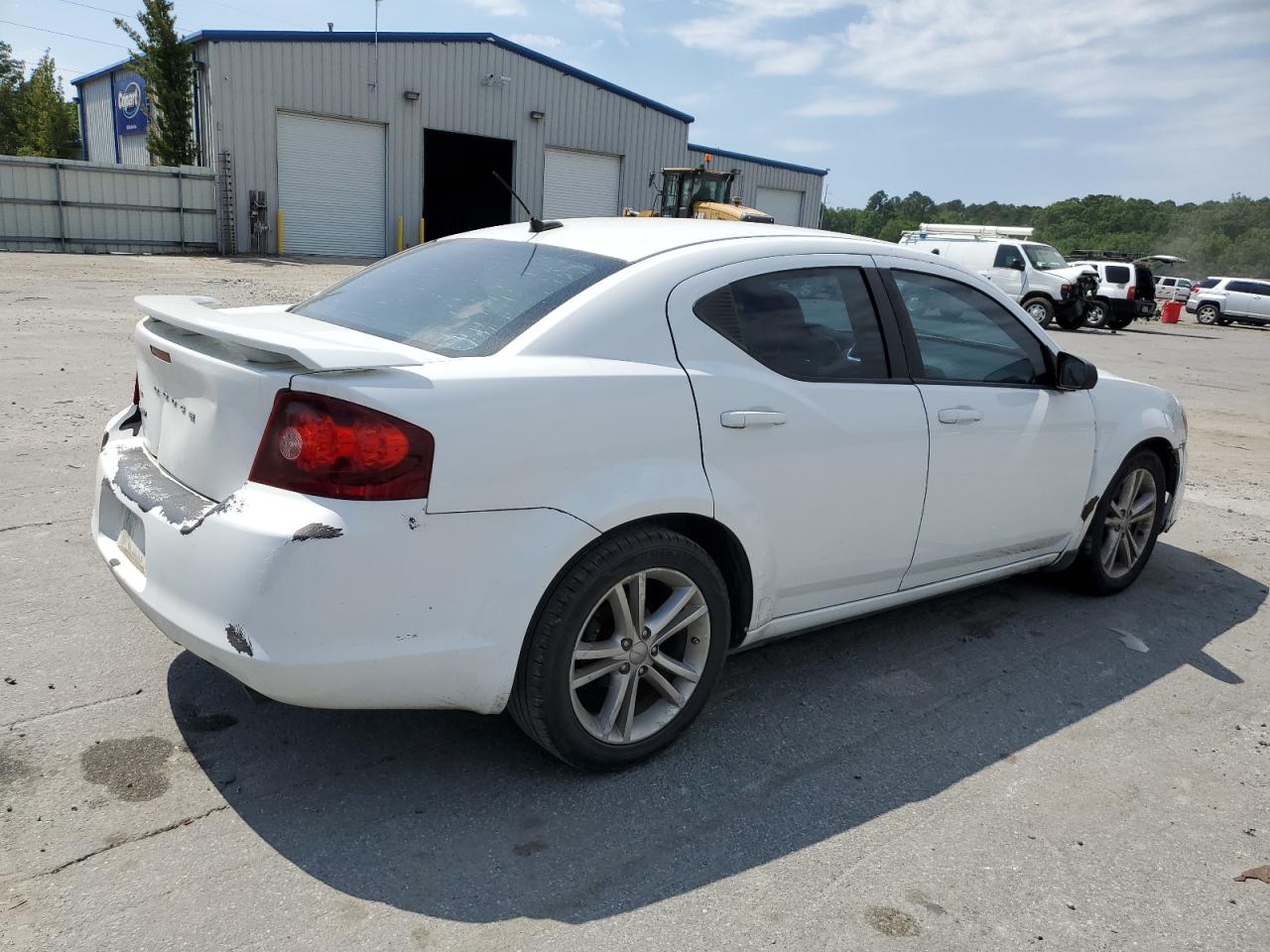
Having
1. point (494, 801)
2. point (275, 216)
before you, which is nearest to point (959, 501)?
point (494, 801)

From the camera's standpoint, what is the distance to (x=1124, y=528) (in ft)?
15.5

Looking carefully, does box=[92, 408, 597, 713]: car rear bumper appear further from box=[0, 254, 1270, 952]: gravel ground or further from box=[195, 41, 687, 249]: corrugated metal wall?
box=[195, 41, 687, 249]: corrugated metal wall

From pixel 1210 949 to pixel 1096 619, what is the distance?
2306mm

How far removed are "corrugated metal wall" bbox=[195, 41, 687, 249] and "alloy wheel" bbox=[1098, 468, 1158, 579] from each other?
25.8m

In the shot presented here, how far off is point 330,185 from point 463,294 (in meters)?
26.8

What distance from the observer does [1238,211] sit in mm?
92625

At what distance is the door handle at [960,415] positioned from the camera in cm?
362

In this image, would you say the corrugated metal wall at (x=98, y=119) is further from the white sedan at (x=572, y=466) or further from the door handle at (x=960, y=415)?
the door handle at (x=960, y=415)

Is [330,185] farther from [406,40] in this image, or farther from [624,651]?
[624,651]

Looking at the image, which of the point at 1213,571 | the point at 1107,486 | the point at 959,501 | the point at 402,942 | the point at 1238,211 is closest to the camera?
the point at 402,942

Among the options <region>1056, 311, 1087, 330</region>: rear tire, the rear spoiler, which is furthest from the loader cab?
the rear spoiler

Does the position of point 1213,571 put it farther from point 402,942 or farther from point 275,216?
point 275,216

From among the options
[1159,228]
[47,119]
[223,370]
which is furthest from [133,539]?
[1159,228]

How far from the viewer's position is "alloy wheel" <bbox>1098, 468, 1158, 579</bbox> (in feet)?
15.3
